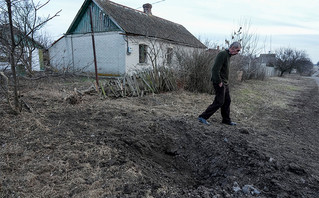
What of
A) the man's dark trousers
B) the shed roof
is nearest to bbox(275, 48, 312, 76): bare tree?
the shed roof

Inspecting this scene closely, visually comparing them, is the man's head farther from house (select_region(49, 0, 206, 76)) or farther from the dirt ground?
house (select_region(49, 0, 206, 76))

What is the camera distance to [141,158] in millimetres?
2637

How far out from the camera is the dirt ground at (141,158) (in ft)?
6.39

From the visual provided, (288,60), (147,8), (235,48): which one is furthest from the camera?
(288,60)

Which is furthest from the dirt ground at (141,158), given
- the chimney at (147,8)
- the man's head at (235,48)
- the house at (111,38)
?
the chimney at (147,8)

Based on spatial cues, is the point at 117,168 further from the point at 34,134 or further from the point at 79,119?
the point at 79,119

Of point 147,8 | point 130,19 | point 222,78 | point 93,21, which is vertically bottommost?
point 222,78

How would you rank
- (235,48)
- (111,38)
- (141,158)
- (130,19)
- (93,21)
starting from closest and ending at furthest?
(141,158) < (235,48) < (111,38) < (93,21) < (130,19)

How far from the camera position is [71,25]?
14297 millimetres

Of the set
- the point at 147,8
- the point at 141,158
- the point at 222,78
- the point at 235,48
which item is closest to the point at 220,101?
the point at 222,78

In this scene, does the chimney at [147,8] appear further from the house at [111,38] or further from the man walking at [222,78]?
the man walking at [222,78]

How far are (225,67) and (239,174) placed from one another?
7.51ft

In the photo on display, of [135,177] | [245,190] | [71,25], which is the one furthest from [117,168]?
[71,25]

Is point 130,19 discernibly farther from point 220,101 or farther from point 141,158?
point 141,158
